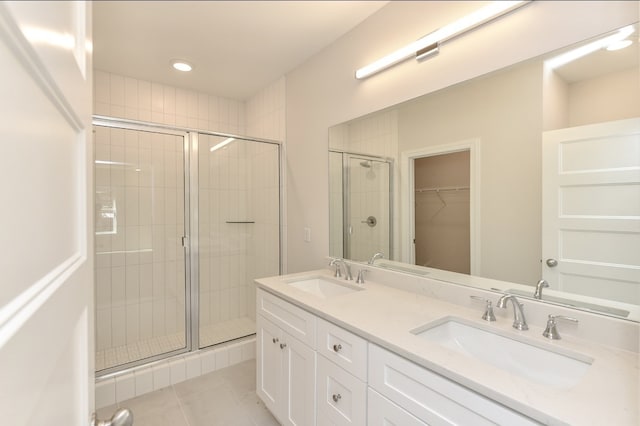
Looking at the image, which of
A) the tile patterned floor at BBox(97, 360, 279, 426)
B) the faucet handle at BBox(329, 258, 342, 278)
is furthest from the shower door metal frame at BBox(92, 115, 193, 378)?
the faucet handle at BBox(329, 258, 342, 278)

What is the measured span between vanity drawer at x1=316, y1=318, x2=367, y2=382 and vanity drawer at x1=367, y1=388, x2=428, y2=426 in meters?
0.07

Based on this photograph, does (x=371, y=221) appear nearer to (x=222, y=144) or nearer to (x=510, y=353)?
(x=510, y=353)

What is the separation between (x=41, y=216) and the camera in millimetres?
295

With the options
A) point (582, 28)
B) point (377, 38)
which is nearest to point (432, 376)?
point (582, 28)

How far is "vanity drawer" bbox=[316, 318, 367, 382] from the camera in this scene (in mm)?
1163

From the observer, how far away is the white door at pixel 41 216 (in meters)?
0.21

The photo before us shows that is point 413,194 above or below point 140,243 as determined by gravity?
above

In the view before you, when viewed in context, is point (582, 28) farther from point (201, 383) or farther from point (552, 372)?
point (201, 383)

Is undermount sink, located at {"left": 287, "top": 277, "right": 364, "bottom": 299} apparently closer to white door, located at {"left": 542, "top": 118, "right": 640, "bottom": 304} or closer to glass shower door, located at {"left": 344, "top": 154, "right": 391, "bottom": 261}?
glass shower door, located at {"left": 344, "top": 154, "right": 391, "bottom": 261}

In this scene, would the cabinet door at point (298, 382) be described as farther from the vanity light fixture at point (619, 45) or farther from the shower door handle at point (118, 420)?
the vanity light fixture at point (619, 45)

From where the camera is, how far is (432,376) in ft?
3.05

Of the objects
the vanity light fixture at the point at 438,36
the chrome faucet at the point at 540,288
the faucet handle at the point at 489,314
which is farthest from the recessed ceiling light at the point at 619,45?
the faucet handle at the point at 489,314

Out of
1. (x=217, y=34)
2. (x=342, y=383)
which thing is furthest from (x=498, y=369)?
(x=217, y=34)

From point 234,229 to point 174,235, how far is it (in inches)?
21.8
